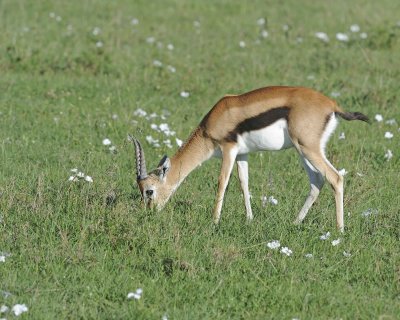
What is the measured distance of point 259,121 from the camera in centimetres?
734

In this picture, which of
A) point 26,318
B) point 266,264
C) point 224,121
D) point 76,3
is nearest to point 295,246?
point 266,264

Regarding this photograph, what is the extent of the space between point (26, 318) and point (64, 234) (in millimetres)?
1125

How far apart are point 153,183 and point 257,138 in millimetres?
929

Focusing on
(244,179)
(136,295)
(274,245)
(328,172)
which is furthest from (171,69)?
(136,295)

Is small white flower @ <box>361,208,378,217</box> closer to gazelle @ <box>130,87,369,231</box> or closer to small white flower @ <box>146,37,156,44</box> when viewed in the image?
gazelle @ <box>130,87,369,231</box>

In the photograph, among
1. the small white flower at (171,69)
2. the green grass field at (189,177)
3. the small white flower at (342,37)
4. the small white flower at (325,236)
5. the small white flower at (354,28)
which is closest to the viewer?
the green grass field at (189,177)

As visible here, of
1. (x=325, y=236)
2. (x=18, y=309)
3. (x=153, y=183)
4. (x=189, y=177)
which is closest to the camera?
(x=18, y=309)

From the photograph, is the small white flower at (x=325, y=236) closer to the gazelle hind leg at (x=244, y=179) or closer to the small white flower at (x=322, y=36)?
the gazelle hind leg at (x=244, y=179)

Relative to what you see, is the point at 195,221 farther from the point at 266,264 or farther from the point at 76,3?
the point at 76,3

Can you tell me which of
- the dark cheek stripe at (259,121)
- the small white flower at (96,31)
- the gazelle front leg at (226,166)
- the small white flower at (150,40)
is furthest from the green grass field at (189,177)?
the dark cheek stripe at (259,121)

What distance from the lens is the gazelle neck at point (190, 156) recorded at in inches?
305

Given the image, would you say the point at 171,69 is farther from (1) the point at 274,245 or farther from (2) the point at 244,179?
(1) the point at 274,245

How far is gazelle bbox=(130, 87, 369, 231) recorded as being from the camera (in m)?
7.13

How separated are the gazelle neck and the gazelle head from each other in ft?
0.35
